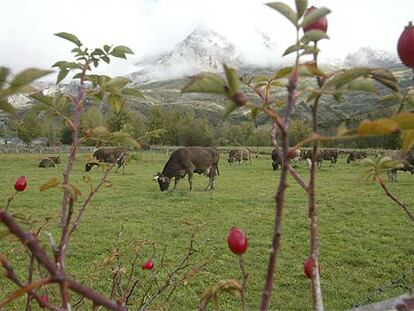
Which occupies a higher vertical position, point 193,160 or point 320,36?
point 320,36

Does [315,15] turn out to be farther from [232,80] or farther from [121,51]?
[121,51]

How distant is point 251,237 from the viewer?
8898 millimetres

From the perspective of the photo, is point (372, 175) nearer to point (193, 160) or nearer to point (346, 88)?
point (346, 88)

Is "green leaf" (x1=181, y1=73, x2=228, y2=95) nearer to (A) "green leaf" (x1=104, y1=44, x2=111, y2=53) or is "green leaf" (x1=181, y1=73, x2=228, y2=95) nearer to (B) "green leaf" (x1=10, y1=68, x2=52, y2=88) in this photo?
(B) "green leaf" (x1=10, y1=68, x2=52, y2=88)

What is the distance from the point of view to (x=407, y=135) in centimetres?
70

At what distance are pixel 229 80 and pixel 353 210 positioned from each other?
1197 cm

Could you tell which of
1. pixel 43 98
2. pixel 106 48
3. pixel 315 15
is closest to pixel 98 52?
pixel 106 48

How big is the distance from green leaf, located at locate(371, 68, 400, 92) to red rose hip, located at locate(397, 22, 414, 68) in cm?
5

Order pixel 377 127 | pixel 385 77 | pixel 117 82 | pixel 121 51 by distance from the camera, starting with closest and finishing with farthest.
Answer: pixel 377 127 < pixel 385 77 < pixel 117 82 < pixel 121 51

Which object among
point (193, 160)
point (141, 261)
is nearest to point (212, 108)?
point (193, 160)

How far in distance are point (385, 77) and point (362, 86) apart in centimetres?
7

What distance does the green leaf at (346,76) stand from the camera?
0.66 meters

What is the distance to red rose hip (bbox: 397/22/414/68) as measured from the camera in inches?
25.3

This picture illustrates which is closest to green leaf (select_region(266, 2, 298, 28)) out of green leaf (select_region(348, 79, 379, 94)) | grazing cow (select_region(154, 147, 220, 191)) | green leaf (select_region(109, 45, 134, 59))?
green leaf (select_region(348, 79, 379, 94))
